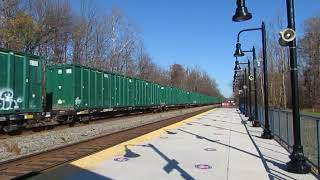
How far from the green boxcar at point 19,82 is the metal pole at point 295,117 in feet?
39.6

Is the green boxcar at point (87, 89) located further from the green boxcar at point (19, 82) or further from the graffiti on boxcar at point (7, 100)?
the graffiti on boxcar at point (7, 100)

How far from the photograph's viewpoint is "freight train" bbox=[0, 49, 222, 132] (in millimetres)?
18672

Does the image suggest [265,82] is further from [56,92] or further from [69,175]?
[56,92]

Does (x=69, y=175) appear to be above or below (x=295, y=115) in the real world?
below

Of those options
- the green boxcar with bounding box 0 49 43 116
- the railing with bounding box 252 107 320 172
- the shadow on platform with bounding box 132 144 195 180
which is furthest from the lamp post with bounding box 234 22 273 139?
the green boxcar with bounding box 0 49 43 116

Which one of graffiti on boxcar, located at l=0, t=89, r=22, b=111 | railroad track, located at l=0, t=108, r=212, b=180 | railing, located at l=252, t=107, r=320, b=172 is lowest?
railroad track, located at l=0, t=108, r=212, b=180

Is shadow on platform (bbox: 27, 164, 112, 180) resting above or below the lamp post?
below

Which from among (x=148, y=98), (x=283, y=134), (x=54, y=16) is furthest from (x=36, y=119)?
(x=54, y=16)

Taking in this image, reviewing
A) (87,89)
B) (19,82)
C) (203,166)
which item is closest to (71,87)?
(87,89)

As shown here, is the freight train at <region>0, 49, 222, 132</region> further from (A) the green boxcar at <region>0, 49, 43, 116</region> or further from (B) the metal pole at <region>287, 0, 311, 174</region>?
(B) the metal pole at <region>287, 0, 311, 174</region>

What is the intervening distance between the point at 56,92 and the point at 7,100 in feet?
30.0

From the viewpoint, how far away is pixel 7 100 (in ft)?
60.4

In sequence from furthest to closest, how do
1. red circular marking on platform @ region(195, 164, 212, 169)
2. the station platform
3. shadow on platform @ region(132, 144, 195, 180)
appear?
1. red circular marking on platform @ region(195, 164, 212, 169)
2. the station platform
3. shadow on platform @ region(132, 144, 195, 180)

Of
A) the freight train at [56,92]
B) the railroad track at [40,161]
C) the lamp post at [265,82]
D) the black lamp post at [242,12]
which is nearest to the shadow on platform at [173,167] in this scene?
the railroad track at [40,161]
